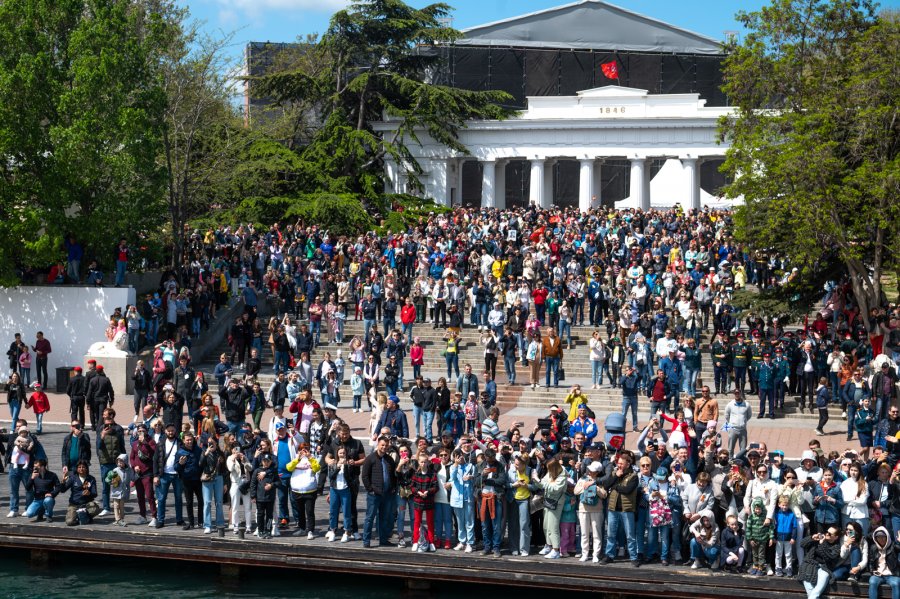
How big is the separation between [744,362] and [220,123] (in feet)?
74.5

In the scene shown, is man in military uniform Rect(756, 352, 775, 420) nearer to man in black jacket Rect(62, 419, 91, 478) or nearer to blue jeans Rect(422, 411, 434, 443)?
blue jeans Rect(422, 411, 434, 443)

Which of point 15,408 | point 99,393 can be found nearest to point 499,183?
point 99,393

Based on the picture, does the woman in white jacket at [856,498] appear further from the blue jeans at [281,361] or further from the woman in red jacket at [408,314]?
the blue jeans at [281,361]

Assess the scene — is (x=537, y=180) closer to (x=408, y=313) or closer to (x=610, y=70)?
(x=610, y=70)

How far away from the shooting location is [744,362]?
27703 mm

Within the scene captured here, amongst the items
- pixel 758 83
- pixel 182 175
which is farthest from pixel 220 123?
pixel 758 83

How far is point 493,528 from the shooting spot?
17.7 metres

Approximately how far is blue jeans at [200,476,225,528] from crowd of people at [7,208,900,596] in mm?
34

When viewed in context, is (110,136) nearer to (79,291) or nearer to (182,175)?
(79,291)

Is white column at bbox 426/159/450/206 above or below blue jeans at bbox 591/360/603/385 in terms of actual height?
above

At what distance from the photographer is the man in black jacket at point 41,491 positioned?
19.6 meters

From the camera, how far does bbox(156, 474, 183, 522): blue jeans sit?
18.8 metres

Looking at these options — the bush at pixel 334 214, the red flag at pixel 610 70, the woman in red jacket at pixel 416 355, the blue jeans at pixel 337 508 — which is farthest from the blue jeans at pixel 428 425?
the red flag at pixel 610 70

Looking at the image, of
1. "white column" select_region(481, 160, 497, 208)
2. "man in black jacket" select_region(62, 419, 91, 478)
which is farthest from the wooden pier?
"white column" select_region(481, 160, 497, 208)
